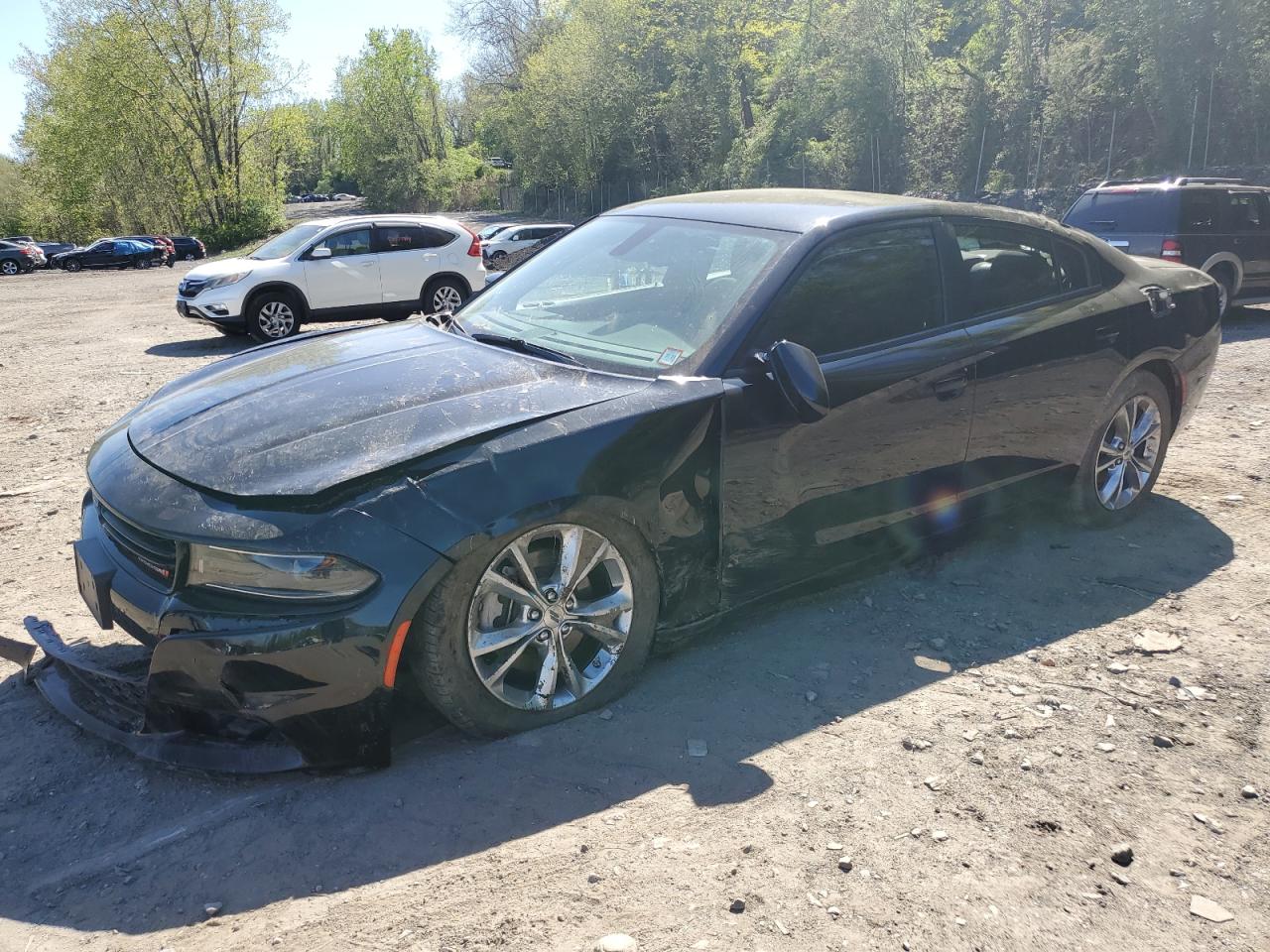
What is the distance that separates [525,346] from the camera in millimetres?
3877

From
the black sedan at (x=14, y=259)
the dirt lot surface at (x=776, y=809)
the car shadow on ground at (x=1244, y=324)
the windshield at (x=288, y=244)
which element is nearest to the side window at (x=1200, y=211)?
the car shadow on ground at (x=1244, y=324)

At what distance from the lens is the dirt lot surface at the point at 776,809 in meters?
2.45

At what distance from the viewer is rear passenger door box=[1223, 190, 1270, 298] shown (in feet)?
38.8

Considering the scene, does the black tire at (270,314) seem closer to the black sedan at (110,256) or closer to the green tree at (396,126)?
the black sedan at (110,256)

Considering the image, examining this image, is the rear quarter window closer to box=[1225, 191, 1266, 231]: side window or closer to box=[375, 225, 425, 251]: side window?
box=[1225, 191, 1266, 231]: side window

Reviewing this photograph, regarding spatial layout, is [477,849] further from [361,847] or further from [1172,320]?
[1172,320]

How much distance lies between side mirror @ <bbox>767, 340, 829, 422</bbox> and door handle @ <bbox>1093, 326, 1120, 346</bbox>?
187 cm

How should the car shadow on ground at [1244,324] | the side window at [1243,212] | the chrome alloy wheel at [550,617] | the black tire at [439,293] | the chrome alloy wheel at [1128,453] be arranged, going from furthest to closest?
the black tire at [439,293]
the side window at [1243,212]
the car shadow on ground at [1244,324]
the chrome alloy wheel at [1128,453]
the chrome alloy wheel at [550,617]

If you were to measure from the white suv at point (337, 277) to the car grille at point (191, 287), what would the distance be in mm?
13

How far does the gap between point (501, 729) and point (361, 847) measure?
58 centimetres

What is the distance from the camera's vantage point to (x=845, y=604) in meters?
4.23

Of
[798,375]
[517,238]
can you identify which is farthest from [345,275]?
[517,238]

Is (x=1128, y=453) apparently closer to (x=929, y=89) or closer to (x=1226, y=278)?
(x=1226, y=278)

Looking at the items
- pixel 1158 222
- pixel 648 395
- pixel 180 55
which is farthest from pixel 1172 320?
pixel 180 55
